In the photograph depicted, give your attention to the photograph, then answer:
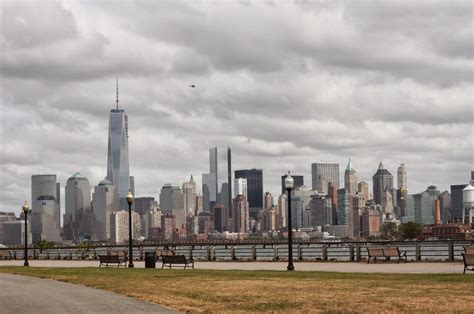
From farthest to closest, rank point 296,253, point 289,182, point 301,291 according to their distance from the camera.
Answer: point 296,253 → point 289,182 → point 301,291

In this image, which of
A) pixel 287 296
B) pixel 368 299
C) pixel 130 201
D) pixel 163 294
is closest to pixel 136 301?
pixel 163 294

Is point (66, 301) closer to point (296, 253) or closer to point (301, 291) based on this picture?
point (301, 291)

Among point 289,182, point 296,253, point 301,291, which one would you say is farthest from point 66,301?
point 296,253

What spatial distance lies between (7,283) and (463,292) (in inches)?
676

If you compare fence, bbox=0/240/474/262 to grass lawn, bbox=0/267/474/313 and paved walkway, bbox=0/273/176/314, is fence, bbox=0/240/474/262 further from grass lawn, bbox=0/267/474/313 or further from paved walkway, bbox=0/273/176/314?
paved walkway, bbox=0/273/176/314

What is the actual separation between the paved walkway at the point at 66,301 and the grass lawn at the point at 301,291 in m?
0.72

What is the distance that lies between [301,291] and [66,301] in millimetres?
6758

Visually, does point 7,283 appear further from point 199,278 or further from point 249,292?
point 249,292

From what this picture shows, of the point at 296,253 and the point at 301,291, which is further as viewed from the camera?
the point at 296,253

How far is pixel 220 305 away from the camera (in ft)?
75.0

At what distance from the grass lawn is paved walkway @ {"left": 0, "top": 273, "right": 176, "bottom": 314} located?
724mm

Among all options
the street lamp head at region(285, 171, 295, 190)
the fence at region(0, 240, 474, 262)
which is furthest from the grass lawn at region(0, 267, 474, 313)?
the fence at region(0, 240, 474, 262)

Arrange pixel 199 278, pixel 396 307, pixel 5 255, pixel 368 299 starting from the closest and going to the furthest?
pixel 396 307, pixel 368 299, pixel 199 278, pixel 5 255

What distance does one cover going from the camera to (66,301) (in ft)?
80.2
